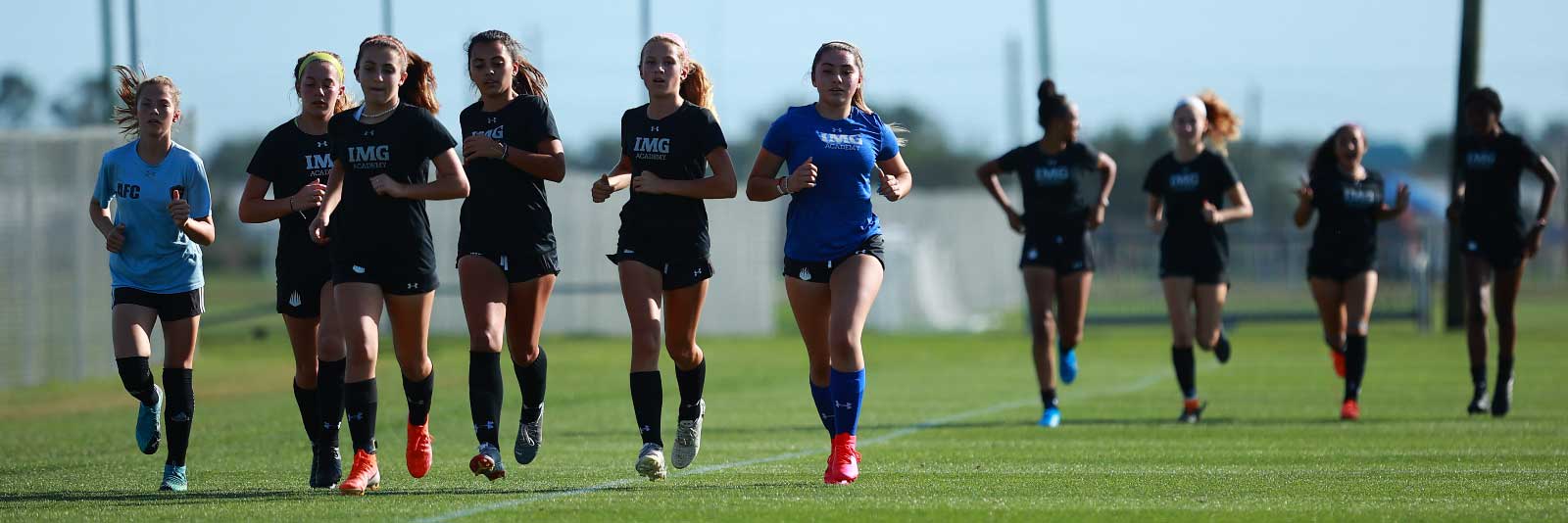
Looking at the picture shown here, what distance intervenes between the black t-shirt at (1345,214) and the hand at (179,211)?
303 inches

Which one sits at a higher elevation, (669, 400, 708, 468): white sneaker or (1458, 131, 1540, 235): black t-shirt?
(1458, 131, 1540, 235): black t-shirt

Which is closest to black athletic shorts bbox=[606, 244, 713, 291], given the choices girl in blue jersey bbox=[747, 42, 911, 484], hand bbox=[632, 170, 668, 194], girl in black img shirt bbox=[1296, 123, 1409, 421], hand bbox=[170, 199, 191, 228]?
hand bbox=[632, 170, 668, 194]

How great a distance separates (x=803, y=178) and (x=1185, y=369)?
17.5 ft

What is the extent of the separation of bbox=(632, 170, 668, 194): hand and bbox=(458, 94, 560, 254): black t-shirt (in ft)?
1.34

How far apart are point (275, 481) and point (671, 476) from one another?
1780mm

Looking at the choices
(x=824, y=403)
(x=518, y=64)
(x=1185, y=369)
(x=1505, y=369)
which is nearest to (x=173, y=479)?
(x=518, y=64)

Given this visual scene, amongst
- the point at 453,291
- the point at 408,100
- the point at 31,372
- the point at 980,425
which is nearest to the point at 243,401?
the point at 31,372

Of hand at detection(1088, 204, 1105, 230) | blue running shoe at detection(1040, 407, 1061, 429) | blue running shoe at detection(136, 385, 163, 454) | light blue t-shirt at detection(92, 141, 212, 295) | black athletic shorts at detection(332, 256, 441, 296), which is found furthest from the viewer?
hand at detection(1088, 204, 1105, 230)

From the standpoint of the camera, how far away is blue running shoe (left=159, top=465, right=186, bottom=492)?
26.8 feet

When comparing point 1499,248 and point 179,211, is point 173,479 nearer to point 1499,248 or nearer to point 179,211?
point 179,211

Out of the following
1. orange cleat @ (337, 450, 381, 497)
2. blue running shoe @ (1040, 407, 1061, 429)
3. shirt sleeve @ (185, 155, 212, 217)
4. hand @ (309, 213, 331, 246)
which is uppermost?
shirt sleeve @ (185, 155, 212, 217)

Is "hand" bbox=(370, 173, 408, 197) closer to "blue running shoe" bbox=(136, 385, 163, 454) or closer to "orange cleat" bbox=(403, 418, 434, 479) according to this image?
"orange cleat" bbox=(403, 418, 434, 479)

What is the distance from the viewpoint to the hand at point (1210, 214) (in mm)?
12278

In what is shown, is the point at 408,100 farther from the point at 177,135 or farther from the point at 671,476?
the point at 177,135
